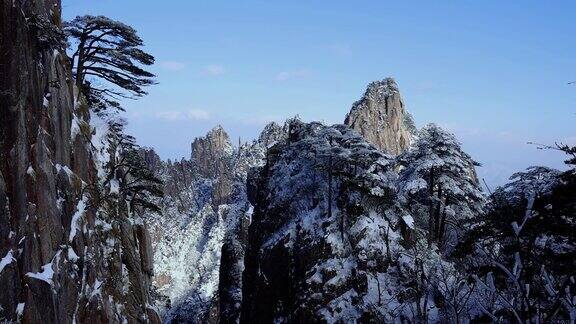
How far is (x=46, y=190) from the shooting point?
13.7m

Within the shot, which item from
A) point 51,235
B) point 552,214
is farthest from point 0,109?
point 552,214

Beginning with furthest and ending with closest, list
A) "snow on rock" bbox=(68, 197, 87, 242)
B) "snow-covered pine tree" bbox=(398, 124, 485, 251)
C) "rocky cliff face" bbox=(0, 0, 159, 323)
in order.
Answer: "snow-covered pine tree" bbox=(398, 124, 485, 251), "snow on rock" bbox=(68, 197, 87, 242), "rocky cliff face" bbox=(0, 0, 159, 323)

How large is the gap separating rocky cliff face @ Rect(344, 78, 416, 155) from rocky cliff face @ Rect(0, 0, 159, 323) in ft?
178

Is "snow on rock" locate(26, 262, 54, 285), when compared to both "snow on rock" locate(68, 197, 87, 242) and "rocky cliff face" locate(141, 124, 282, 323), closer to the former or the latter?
"snow on rock" locate(68, 197, 87, 242)

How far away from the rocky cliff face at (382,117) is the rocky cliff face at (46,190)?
54248 mm

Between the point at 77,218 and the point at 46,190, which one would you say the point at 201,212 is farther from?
the point at 46,190

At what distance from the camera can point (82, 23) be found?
18078mm

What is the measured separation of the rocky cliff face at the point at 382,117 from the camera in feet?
233

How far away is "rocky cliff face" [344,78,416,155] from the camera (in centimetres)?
7094

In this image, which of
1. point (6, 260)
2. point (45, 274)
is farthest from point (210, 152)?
point (6, 260)

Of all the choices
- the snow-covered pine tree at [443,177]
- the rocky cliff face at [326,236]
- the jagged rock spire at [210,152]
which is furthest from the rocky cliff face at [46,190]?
the jagged rock spire at [210,152]

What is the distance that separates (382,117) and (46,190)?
64893 mm

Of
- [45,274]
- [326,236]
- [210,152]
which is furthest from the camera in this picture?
[210,152]

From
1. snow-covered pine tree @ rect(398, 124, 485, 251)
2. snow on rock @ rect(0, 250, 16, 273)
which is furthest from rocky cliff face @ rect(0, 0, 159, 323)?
snow-covered pine tree @ rect(398, 124, 485, 251)
